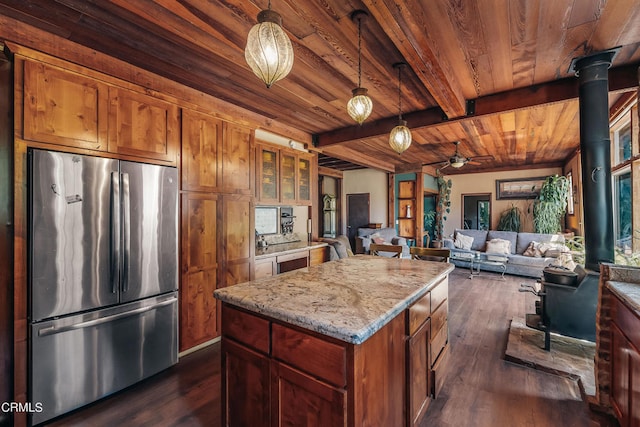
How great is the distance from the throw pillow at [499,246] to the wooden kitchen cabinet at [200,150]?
606 cm

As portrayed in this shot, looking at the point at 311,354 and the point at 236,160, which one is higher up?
the point at 236,160

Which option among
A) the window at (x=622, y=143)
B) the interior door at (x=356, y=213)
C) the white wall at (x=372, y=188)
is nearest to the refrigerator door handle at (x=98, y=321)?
the window at (x=622, y=143)

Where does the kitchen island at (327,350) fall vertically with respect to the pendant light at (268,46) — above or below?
below

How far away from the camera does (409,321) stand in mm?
1504

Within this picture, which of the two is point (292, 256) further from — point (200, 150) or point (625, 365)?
point (625, 365)

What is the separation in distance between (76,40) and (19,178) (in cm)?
102

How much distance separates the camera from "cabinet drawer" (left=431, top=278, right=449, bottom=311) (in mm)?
1895

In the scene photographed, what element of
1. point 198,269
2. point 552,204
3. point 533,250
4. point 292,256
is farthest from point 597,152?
point 552,204

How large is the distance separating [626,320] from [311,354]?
1.77 meters

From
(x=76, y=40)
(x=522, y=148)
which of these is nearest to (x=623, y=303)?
(x=76, y=40)

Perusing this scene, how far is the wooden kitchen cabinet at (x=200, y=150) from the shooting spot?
252 centimetres

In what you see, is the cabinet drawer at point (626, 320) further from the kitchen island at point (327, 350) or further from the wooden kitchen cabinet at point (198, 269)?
the wooden kitchen cabinet at point (198, 269)

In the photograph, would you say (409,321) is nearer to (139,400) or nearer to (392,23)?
(392,23)

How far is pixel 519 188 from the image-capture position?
729 cm
